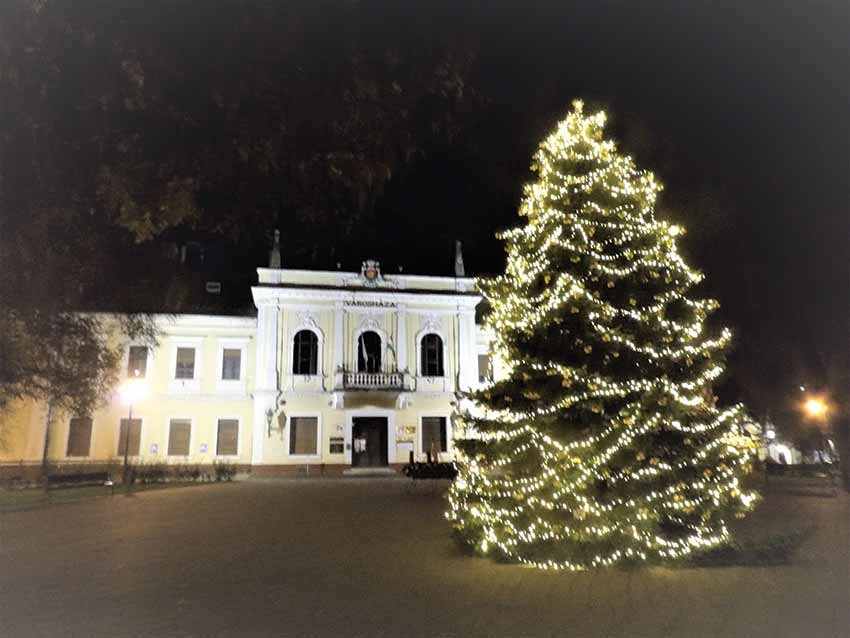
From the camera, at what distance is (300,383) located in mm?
28469

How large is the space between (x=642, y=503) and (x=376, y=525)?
5311mm

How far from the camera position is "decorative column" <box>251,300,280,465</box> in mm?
27703

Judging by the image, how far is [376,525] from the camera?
35.8ft

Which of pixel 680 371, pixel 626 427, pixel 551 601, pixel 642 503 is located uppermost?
pixel 680 371

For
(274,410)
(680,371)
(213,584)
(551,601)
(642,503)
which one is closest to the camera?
(551,601)

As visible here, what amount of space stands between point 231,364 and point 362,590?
2483 centimetres

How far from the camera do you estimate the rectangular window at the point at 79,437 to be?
27234 millimetres

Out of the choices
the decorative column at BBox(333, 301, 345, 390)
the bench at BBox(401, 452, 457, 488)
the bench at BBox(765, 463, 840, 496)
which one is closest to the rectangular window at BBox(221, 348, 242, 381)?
the decorative column at BBox(333, 301, 345, 390)

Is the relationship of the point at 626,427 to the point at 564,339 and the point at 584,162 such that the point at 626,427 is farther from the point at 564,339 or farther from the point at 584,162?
the point at 584,162

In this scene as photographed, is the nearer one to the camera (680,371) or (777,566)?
(777,566)

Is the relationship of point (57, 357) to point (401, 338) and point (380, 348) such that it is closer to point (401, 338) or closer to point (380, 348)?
point (380, 348)

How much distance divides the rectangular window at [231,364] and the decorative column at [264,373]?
119cm

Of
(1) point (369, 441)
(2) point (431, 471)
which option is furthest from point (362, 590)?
(1) point (369, 441)

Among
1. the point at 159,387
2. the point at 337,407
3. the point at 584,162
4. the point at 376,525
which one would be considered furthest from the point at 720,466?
the point at 159,387
